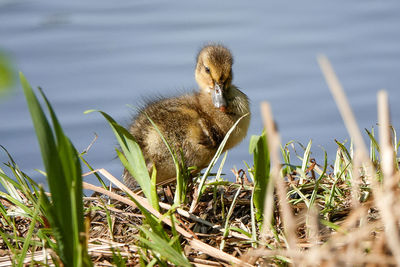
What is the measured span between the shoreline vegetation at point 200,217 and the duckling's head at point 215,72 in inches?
25.2

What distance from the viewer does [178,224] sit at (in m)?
2.26

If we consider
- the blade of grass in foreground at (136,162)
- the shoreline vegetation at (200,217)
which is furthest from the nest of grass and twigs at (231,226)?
the blade of grass in foreground at (136,162)

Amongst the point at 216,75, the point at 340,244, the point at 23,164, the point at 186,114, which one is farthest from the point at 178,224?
the point at 23,164

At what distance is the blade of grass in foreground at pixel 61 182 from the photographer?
180cm

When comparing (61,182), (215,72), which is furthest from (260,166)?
(215,72)

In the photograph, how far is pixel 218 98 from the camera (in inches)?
127

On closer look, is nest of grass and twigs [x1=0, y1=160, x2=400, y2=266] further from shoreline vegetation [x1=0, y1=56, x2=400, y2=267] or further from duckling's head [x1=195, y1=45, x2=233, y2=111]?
duckling's head [x1=195, y1=45, x2=233, y2=111]

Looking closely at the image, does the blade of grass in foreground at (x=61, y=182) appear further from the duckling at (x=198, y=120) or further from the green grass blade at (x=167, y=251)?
the duckling at (x=198, y=120)

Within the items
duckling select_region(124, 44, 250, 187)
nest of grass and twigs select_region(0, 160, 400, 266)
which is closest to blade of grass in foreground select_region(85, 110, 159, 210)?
nest of grass and twigs select_region(0, 160, 400, 266)

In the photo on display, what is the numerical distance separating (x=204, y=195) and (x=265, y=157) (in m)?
0.50

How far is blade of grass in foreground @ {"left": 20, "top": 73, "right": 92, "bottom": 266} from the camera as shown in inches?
71.1

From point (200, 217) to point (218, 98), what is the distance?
0.99m

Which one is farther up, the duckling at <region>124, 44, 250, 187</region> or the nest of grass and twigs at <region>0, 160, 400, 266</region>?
the duckling at <region>124, 44, 250, 187</region>

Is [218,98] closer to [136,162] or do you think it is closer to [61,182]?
[136,162]
